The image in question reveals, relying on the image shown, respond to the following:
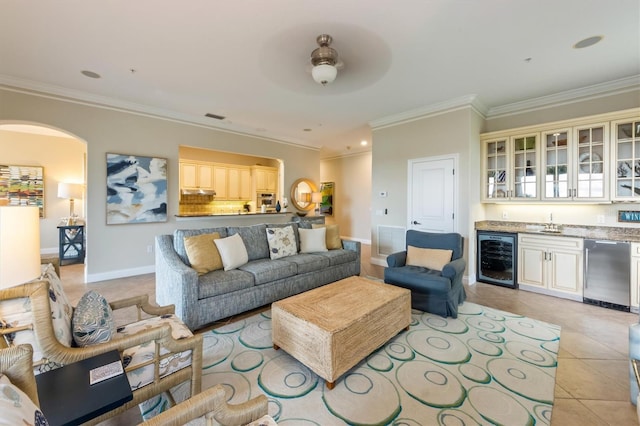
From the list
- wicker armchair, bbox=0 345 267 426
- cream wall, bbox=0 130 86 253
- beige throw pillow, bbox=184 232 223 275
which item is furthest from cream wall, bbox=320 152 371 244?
wicker armchair, bbox=0 345 267 426

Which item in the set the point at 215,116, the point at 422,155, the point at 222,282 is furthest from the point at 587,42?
the point at 215,116

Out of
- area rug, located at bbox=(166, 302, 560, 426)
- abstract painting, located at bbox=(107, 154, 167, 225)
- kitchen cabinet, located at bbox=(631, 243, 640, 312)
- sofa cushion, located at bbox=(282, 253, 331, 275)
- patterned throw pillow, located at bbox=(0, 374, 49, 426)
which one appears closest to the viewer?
patterned throw pillow, located at bbox=(0, 374, 49, 426)

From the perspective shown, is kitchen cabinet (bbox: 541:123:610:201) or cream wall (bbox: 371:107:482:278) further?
cream wall (bbox: 371:107:482:278)

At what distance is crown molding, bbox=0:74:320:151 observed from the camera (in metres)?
3.62

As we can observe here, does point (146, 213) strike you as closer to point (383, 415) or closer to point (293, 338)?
→ point (293, 338)

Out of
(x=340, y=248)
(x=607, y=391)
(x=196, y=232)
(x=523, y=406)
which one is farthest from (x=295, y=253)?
(x=607, y=391)

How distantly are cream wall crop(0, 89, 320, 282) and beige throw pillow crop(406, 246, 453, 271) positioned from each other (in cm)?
400

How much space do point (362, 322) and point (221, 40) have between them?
2980 millimetres

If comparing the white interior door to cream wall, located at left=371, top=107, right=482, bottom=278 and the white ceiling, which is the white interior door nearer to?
cream wall, located at left=371, top=107, right=482, bottom=278

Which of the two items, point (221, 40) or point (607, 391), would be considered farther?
point (221, 40)

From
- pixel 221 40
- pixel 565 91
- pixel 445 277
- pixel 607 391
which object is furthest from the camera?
pixel 565 91

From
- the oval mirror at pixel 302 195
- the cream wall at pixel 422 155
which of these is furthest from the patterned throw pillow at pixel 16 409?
the oval mirror at pixel 302 195

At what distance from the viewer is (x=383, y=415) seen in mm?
1662

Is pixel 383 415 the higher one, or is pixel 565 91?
pixel 565 91
